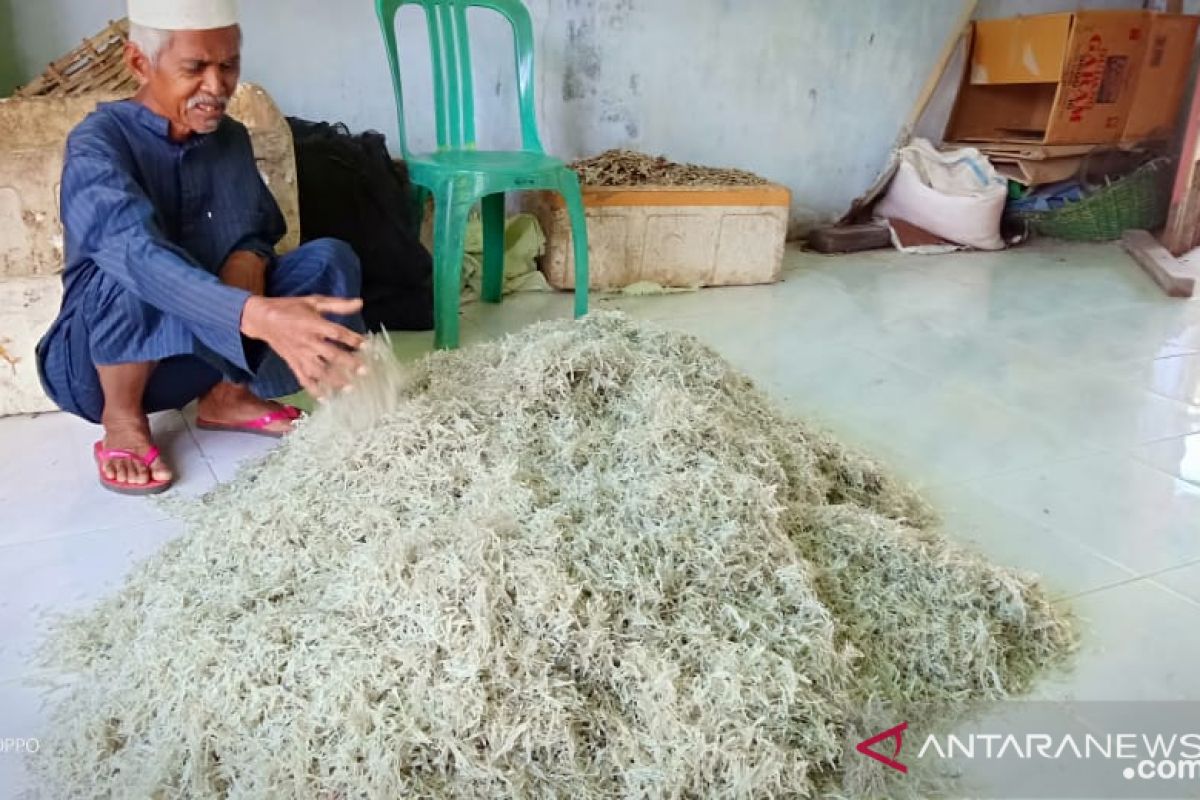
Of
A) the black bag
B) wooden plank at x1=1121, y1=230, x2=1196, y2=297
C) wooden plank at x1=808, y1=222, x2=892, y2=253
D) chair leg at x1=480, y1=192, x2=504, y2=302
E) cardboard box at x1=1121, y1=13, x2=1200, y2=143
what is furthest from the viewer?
cardboard box at x1=1121, y1=13, x2=1200, y2=143

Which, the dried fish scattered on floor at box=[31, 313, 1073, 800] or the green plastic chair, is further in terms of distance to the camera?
the green plastic chair

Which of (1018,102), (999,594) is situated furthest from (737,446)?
(1018,102)

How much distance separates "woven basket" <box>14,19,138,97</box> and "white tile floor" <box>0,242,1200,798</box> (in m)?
1.02

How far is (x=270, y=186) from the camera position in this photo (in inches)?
92.4

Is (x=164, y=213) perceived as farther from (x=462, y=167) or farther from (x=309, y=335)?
(x=462, y=167)

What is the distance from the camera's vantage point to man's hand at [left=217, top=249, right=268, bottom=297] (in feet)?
6.15

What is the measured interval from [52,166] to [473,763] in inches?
68.4

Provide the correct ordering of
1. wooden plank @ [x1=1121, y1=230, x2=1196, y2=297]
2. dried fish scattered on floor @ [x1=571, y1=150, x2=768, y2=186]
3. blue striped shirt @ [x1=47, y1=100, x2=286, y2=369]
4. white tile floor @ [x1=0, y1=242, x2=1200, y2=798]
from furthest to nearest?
wooden plank @ [x1=1121, y1=230, x2=1196, y2=297] < dried fish scattered on floor @ [x1=571, y1=150, x2=768, y2=186] < white tile floor @ [x1=0, y1=242, x2=1200, y2=798] < blue striped shirt @ [x1=47, y1=100, x2=286, y2=369]

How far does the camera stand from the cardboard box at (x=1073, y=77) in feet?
13.6

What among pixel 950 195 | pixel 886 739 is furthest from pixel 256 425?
pixel 950 195

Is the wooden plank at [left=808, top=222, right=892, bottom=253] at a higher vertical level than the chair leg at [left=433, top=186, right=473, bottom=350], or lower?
lower

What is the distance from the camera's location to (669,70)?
384cm

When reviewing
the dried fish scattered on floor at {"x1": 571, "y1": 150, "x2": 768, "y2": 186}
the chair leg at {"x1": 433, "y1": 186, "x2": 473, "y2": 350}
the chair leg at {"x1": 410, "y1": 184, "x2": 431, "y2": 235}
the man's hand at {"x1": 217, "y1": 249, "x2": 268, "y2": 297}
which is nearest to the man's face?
the man's hand at {"x1": 217, "y1": 249, "x2": 268, "y2": 297}

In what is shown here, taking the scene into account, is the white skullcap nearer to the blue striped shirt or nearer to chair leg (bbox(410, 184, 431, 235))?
the blue striped shirt
